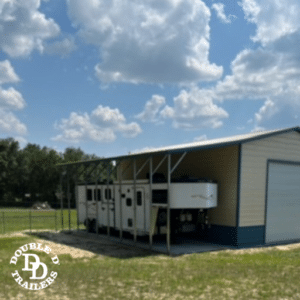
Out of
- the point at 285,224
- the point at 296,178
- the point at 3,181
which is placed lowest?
the point at 3,181

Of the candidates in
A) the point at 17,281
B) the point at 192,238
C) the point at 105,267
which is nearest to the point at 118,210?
the point at 192,238

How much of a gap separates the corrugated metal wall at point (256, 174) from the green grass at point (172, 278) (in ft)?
11.0

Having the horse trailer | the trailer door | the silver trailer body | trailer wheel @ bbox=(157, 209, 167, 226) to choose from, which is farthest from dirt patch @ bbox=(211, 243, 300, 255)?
the trailer door

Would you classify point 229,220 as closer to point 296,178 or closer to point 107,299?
point 296,178

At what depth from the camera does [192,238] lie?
21.6 m

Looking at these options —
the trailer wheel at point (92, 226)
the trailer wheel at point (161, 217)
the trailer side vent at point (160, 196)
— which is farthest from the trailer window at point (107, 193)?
the trailer wheel at point (161, 217)

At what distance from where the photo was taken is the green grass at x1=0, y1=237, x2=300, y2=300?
10.5 m

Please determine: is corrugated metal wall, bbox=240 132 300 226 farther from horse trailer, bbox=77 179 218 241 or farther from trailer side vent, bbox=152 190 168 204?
trailer side vent, bbox=152 190 168 204

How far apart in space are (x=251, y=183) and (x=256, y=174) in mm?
599

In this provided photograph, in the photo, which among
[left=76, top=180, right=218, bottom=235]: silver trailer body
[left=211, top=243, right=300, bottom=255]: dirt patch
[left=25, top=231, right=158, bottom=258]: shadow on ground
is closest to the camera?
[left=25, top=231, right=158, bottom=258]: shadow on ground

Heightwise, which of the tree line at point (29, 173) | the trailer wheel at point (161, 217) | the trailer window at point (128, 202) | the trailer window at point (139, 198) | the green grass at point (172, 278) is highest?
the trailer window at point (139, 198)

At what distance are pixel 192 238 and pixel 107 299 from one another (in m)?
12.2

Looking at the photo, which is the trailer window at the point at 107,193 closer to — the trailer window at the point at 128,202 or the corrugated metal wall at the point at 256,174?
the trailer window at the point at 128,202

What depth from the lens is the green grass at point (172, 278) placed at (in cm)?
1046
